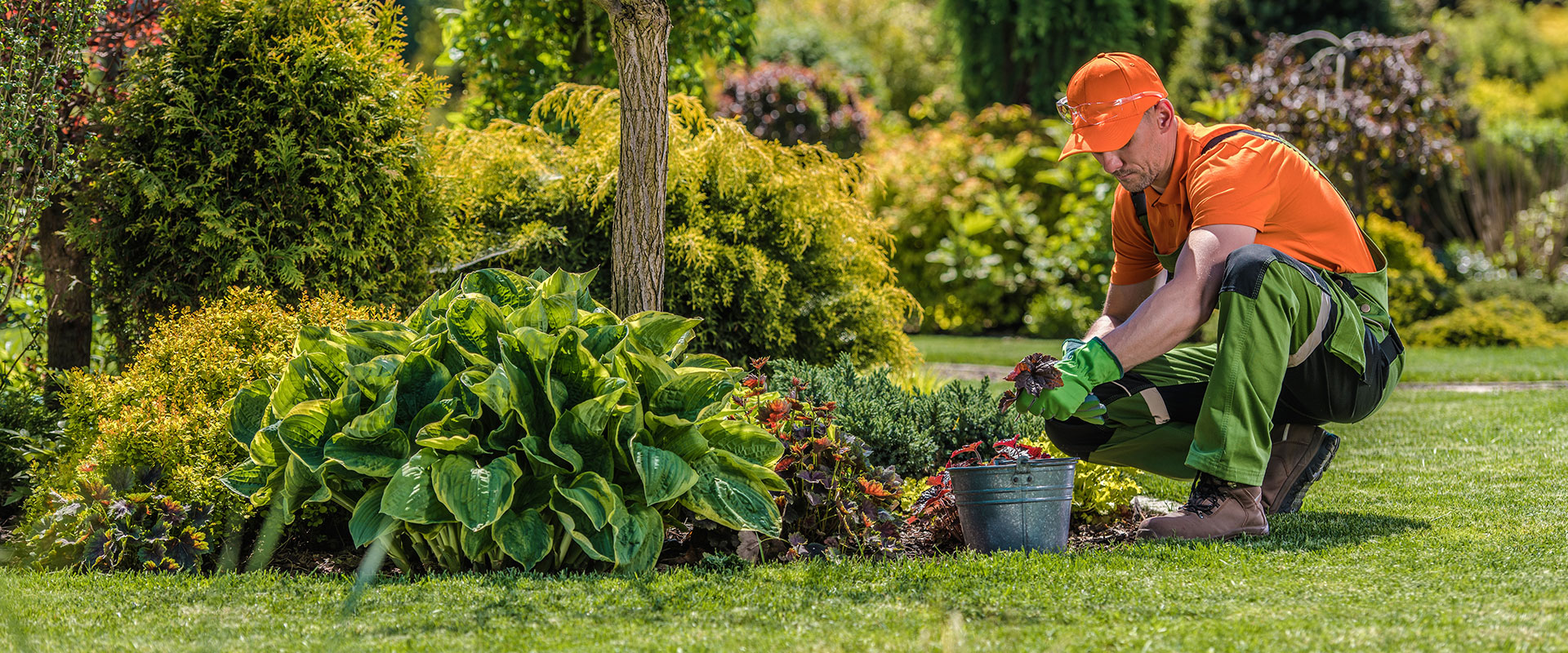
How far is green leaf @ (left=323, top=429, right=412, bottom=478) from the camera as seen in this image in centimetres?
264

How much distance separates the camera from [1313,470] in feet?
11.2

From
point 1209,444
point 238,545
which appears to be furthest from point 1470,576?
point 238,545

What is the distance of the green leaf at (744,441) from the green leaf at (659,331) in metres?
0.26

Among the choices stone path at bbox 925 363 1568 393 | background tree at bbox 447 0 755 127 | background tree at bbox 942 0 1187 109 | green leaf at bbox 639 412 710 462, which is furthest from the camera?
background tree at bbox 942 0 1187 109

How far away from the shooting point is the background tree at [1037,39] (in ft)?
47.8

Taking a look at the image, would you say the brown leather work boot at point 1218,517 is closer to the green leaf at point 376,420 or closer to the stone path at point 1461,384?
the green leaf at point 376,420

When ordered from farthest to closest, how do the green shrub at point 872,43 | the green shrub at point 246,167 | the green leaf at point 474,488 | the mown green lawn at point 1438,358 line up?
the green shrub at point 872,43
the mown green lawn at point 1438,358
the green shrub at point 246,167
the green leaf at point 474,488

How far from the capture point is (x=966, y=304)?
1110 cm

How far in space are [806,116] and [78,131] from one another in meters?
11.0

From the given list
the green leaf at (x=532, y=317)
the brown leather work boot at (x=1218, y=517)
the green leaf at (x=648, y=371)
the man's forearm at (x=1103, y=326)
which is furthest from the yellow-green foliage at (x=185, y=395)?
the brown leather work boot at (x=1218, y=517)

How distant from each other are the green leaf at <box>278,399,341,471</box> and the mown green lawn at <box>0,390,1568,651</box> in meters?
0.30

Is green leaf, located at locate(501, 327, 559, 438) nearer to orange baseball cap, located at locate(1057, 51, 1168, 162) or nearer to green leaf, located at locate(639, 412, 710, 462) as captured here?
green leaf, located at locate(639, 412, 710, 462)

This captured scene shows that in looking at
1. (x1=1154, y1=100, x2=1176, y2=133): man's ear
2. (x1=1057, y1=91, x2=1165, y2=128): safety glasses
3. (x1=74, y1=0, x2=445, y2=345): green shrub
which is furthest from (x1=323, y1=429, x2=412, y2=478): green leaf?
(x1=1154, y1=100, x2=1176, y2=133): man's ear

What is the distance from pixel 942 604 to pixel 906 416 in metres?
1.56
